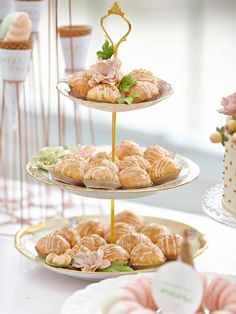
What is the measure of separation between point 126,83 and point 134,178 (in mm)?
216

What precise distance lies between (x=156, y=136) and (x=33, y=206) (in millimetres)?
2769

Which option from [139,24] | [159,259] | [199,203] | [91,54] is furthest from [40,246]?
[139,24]

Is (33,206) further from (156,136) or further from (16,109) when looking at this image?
(156,136)

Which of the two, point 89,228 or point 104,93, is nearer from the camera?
point 104,93

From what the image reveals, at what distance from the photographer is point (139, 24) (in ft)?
23.5

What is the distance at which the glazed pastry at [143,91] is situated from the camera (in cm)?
182

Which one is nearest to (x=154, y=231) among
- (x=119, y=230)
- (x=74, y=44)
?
(x=119, y=230)

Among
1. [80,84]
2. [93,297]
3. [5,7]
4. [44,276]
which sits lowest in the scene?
[44,276]

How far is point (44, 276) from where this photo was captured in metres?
1.93

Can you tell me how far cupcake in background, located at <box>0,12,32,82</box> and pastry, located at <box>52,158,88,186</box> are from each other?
44 cm

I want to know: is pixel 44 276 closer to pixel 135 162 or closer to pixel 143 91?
pixel 135 162

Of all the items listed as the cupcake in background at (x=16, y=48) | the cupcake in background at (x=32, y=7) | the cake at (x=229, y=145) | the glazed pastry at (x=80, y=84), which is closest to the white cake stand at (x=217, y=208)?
the cake at (x=229, y=145)

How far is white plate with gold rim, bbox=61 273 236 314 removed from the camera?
57.6 inches

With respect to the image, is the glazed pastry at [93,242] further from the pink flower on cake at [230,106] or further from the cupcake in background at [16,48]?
the cupcake in background at [16,48]
